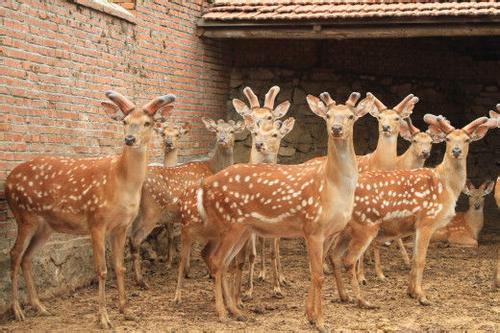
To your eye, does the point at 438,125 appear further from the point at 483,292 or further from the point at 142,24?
the point at 142,24

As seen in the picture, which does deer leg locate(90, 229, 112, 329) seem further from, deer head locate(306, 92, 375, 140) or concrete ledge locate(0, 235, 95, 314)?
deer head locate(306, 92, 375, 140)

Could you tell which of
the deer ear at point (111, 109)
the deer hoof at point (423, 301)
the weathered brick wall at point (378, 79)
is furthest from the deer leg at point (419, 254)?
the weathered brick wall at point (378, 79)

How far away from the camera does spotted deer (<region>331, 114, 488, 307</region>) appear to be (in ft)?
26.6

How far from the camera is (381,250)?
11336mm

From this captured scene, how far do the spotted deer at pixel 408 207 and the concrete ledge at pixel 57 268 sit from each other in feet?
8.89

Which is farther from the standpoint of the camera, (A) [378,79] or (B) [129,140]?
(A) [378,79]

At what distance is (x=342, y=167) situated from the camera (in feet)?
22.9

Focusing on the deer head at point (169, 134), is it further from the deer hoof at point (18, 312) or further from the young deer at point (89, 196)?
the deer hoof at point (18, 312)

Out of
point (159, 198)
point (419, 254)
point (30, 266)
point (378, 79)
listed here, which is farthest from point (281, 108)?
point (378, 79)

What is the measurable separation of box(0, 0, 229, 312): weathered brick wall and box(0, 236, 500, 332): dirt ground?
2.10 ft

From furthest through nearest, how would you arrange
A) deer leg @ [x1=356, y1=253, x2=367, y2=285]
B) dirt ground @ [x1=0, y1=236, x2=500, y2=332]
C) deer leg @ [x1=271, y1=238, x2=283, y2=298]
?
1. deer leg @ [x1=356, y1=253, x2=367, y2=285]
2. deer leg @ [x1=271, y1=238, x2=283, y2=298]
3. dirt ground @ [x1=0, y1=236, x2=500, y2=332]

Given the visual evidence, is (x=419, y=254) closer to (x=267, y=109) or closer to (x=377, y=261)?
(x=377, y=261)

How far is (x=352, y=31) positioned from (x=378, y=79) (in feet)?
6.95

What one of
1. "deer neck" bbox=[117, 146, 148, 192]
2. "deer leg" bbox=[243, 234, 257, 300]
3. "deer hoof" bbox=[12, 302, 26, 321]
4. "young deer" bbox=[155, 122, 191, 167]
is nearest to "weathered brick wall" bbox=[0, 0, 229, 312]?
"deer hoof" bbox=[12, 302, 26, 321]
